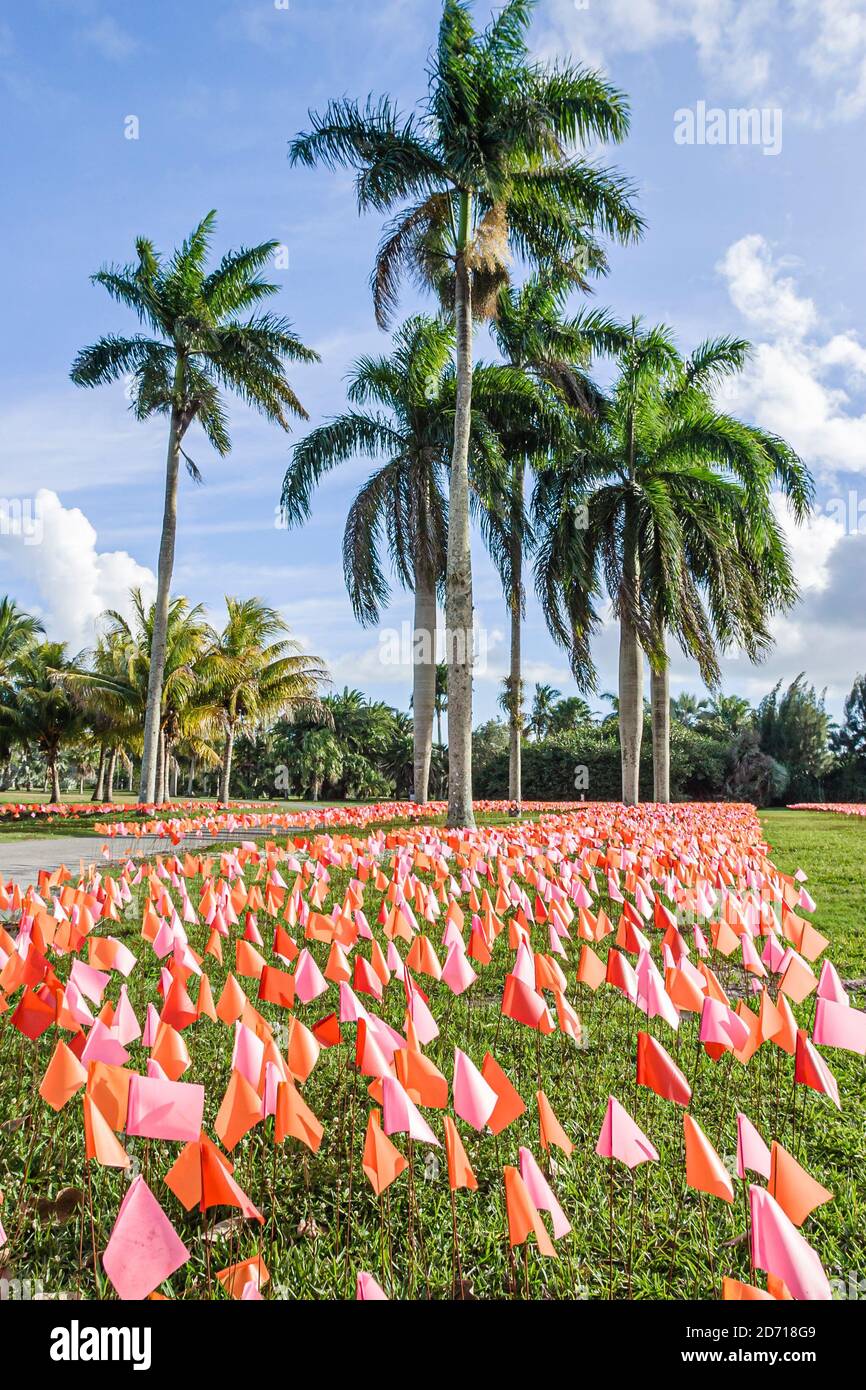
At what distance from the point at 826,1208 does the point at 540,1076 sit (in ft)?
2.81

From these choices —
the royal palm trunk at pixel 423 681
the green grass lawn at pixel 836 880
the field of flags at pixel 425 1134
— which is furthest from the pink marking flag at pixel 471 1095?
the royal palm trunk at pixel 423 681

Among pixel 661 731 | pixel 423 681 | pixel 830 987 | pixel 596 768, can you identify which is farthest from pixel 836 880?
pixel 596 768

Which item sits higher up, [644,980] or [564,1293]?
[644,980]

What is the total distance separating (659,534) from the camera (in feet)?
49.7

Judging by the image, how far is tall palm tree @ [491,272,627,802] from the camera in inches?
643

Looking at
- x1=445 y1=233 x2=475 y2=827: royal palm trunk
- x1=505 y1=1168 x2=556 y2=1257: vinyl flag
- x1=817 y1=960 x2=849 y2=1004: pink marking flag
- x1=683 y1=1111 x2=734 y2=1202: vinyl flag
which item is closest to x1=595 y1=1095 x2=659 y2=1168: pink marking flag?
x1=683 y1=1111 x2=734 y2=1202: vinyl flag

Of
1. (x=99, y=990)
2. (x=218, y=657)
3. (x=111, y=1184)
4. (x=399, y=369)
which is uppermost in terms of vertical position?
(x=399, y=369)

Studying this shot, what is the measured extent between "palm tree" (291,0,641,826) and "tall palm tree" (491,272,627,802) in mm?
4444

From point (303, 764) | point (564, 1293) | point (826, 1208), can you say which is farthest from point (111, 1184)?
point (303, 764)

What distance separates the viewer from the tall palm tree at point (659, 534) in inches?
595

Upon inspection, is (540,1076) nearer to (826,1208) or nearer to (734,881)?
(826,1208)

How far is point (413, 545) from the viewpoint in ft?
51.0

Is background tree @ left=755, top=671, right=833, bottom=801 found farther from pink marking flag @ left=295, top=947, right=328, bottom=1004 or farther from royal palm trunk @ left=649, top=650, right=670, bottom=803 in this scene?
pink marking flag @ left=295, top=947, right=328, bottom=1004

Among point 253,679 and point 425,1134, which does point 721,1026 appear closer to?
point 425,1134
